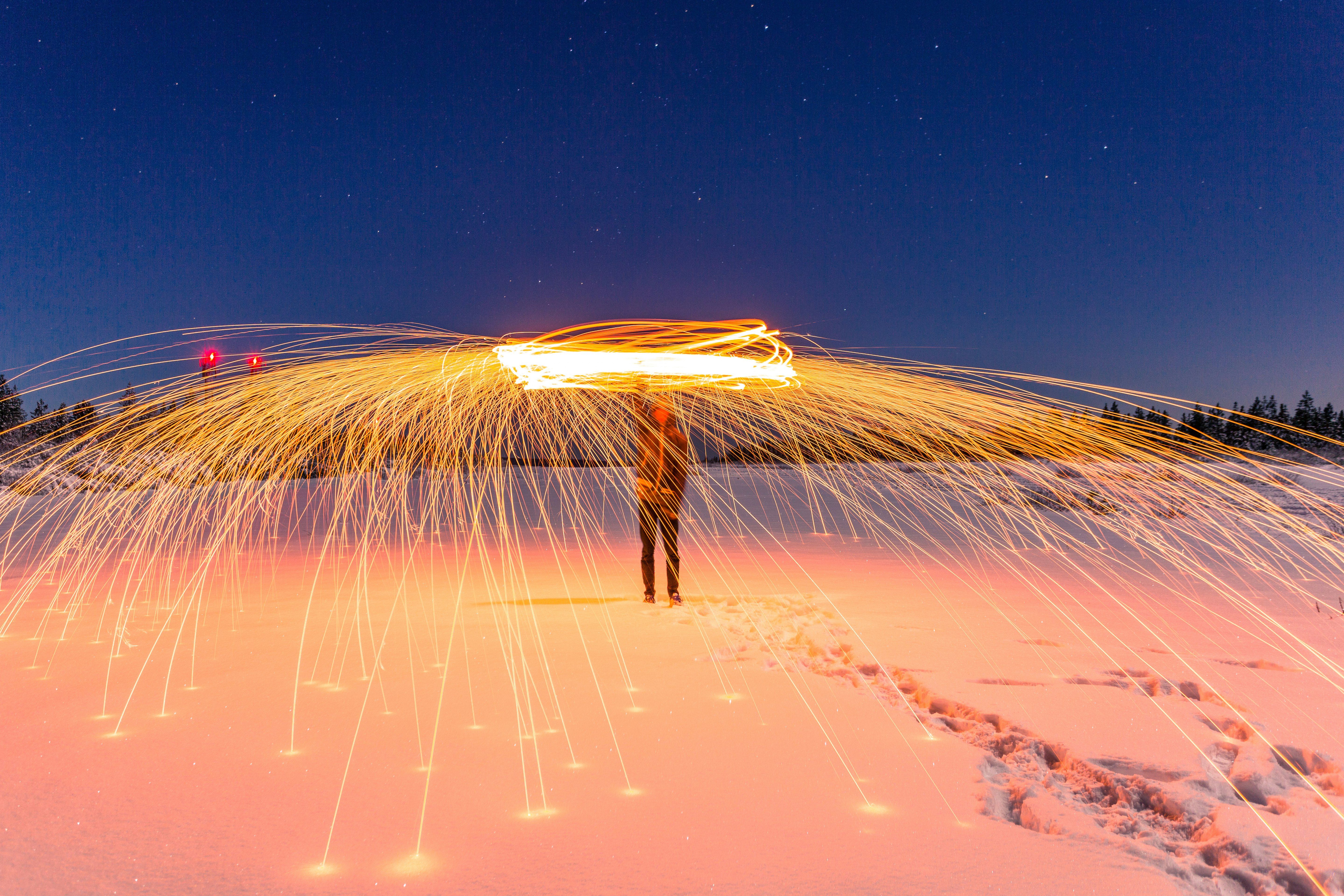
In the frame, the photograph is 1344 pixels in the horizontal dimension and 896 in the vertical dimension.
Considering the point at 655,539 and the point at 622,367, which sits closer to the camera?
the point at 622,367

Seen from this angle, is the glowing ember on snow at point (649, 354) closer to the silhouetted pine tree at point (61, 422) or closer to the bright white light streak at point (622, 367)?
the bright white light streak at point (622, 367)

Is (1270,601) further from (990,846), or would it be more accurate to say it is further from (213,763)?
(213,763)

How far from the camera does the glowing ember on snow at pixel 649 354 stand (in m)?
2.71

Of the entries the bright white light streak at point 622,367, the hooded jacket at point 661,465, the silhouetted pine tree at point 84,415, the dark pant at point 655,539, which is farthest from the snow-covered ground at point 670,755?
the bright white light streak at point 622,367

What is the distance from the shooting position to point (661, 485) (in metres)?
3.92

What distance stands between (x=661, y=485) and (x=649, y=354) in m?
1.28

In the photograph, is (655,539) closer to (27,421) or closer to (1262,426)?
(27,421)

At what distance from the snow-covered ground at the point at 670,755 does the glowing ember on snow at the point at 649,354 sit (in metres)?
1.14

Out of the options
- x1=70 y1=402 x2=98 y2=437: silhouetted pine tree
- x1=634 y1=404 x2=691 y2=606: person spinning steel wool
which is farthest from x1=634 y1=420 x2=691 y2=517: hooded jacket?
x1=70 y1=402 x2=98 y2=437: silhouetted pine tree

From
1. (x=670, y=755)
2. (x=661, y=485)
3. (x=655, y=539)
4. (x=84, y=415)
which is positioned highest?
(x=84, y=415)

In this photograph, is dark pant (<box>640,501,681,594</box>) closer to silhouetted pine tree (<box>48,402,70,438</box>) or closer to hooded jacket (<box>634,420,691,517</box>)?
hooded jacket (<box>634,420,691,517</box>)

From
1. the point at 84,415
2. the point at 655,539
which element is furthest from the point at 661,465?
the point at 84,415

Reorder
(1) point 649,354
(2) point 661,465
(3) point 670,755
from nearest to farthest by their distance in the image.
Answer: (3) point 670,755
(1) point 649,354
(2) point 661,465

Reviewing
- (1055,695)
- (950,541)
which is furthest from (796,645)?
(950,541)
